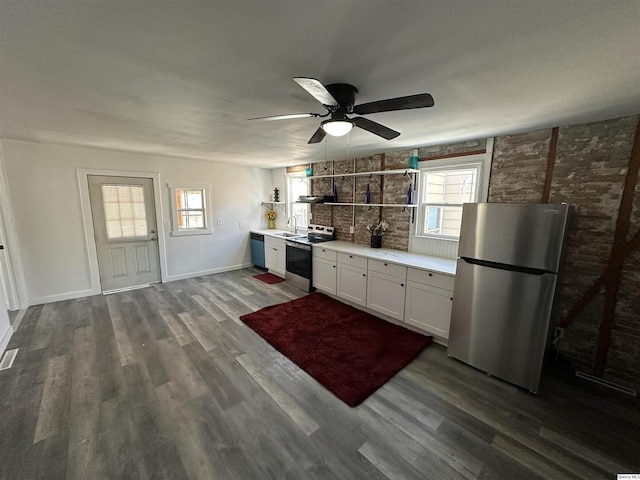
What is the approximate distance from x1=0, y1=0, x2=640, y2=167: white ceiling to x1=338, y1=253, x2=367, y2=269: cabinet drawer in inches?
77.0

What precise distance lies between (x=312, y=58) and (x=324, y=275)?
343 cm

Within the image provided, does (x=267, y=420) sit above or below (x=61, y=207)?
below

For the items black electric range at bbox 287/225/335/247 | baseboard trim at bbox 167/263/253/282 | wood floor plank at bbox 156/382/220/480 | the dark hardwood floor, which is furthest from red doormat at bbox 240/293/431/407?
baseboard trim at bbox 167/263/253/282

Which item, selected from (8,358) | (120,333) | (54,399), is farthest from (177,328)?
(8,358)

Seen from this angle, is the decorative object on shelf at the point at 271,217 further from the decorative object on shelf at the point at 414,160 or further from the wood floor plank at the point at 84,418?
the wood floor plank at the point at 84,418

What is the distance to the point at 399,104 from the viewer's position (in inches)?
63.6

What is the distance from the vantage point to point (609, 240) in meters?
2.45

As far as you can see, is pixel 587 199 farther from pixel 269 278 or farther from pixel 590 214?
pixel 269 278

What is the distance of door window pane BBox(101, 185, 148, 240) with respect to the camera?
14.6 feet

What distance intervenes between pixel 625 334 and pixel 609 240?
905 millimetres

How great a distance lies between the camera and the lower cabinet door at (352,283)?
385 centimetres

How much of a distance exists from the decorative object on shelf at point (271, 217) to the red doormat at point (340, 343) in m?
2.84

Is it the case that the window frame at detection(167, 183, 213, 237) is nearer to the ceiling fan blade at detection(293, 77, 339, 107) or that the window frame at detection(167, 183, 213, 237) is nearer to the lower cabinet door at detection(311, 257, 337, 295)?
the lower cabinet door at detection(311, 257, 337, 295)

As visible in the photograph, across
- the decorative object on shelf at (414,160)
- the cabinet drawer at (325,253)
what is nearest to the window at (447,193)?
the decorative object on shelf at (414,160)
